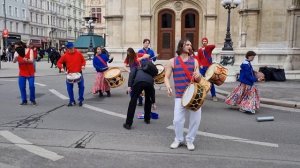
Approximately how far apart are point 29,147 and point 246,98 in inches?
242

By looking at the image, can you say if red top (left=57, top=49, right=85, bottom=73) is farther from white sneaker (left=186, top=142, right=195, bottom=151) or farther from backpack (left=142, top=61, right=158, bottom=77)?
white sneaker (left=186, top=142, right=195, bottom=151)

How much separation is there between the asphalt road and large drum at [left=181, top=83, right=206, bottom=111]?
2.66ft

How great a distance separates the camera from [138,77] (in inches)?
313

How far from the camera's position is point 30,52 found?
1064cm

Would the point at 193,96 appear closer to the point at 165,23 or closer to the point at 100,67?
the point at 100,67

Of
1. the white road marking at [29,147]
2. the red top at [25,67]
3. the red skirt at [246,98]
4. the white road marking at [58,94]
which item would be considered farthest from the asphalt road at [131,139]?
the white road marking at [58,94]

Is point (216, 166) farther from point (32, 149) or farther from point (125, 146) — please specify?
point (32, 149)

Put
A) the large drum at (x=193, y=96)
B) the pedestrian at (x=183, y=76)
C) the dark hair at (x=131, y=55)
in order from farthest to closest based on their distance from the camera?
the dark hair at (x=131, y=55), the pedestrian at (x=183, y=76), the large drum at (x=193, y=96)

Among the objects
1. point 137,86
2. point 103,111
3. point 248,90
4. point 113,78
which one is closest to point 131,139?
point 137,86

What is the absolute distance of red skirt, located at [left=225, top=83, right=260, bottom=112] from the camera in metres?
9.90

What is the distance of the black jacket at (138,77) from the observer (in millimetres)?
7938

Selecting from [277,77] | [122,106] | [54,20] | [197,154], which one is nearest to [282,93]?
[277,77]

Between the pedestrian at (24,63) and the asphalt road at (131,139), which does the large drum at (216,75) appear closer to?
the asphalt road at (131,139)

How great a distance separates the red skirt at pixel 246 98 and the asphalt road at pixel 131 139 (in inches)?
10.0
